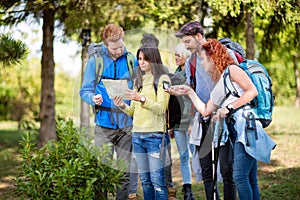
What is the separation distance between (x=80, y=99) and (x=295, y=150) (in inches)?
281

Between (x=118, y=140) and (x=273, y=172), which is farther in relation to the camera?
(x=273, y=172)

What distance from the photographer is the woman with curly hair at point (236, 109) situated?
4430mm

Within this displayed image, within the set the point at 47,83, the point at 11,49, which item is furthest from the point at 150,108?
the point at 47,83

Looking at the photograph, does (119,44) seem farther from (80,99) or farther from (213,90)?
(213,90)

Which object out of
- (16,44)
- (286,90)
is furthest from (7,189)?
(286,90)

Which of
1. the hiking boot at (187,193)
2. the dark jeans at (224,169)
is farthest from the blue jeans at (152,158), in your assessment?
the hiking boot at (187,193)

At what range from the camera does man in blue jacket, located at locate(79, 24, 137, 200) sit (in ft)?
16.7

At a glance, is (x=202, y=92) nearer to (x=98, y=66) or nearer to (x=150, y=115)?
(x=150, y=115)

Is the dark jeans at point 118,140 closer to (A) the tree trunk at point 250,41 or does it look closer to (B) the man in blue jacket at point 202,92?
(B) the man in blue jacket at point 202,92

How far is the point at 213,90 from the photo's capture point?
470cm

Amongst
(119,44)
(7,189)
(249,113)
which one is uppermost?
(119,44)

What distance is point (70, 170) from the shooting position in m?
4.24

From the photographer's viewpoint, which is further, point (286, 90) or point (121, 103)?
point (286, 90)

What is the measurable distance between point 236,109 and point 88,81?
1.44 meters
